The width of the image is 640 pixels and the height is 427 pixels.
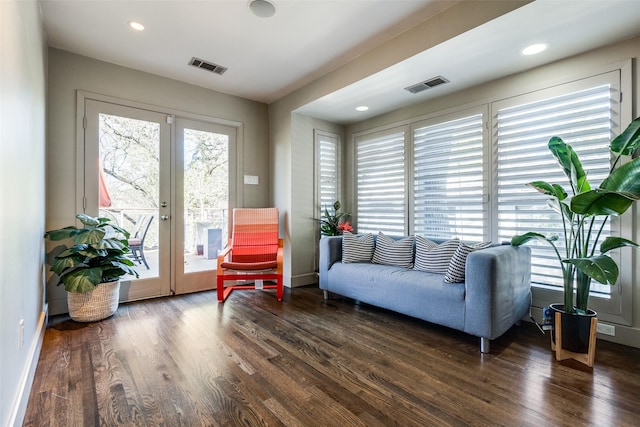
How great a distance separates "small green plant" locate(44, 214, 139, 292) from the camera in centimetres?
265

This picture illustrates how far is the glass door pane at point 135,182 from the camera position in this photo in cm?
322

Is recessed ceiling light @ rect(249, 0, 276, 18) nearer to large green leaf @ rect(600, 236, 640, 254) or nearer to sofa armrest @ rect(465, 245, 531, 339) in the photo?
sofa armrest @ rect(465, 245, 531, 339)

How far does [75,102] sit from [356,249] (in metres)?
3.33

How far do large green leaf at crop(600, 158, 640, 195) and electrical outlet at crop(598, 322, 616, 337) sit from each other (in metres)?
1.23

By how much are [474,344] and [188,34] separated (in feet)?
11.8

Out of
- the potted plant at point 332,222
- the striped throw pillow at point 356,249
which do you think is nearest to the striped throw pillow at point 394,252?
the striped throw pillow at point 356,249

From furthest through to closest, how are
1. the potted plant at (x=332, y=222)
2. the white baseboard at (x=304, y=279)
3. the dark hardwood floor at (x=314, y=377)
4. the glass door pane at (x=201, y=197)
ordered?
the potted plant at (x=332, y=222) < the white baseboard at (x=304, y=279) < the glass door pane at (x=201, y=197) < the dark hardwood floor at (x=314, y=377)

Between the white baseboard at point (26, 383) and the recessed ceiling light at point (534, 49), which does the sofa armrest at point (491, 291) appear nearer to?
the recessed ceiling light at point (534, 49)

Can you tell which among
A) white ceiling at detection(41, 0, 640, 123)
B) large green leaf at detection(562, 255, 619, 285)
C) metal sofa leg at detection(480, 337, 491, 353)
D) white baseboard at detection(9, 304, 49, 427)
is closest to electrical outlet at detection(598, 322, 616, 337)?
large green leaf at detection(562, 255, 619, 285)

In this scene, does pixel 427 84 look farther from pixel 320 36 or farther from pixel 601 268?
pixel 601 268

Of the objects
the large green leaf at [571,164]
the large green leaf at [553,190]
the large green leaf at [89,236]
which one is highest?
the large green leaf at [571,164]

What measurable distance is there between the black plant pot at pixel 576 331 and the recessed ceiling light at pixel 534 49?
6.74 feet

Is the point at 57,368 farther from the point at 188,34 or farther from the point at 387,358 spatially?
the point at 188,34

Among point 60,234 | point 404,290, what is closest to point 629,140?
point 404,290
